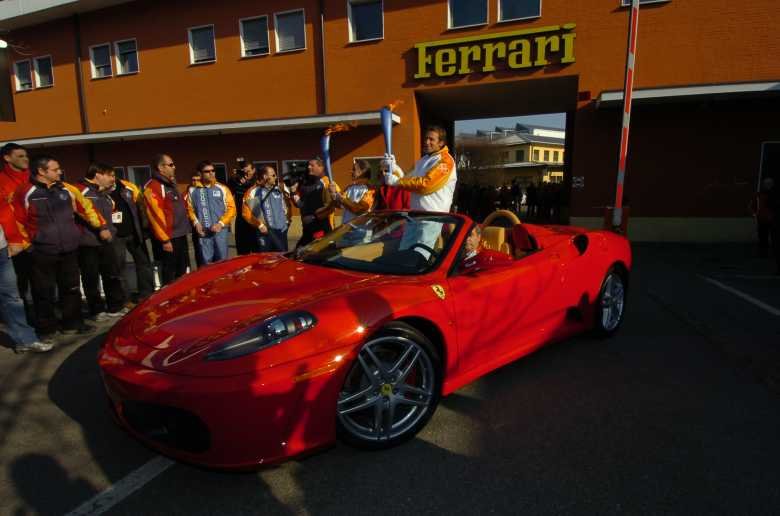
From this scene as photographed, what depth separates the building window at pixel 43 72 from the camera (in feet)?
52.4

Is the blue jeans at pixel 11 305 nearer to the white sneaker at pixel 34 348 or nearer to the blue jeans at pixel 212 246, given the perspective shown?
the white sneaker at pixel 34 348

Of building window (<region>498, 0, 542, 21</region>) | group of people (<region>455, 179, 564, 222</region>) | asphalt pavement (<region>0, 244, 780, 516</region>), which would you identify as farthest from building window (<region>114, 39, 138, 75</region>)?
asphalt pavement (<region>0, 244, 780, 516</region>)

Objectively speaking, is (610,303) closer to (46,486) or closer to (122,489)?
(122,489)

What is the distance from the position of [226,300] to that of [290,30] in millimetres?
12373

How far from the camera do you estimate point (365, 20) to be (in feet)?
40.0

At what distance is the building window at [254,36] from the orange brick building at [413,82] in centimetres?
5

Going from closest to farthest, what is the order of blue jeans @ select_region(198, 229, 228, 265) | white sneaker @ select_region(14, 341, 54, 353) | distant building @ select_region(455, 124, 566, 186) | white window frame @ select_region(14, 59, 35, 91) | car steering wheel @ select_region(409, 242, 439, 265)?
car steering wheel @ select_region(409, 242, 439, 265) < white sneaker @ select_region(14, 341, 54, 353) < blue jeans @ select_region(198, 229, 228, 265) < white window frame @ select_region(14, 59, 35, 91) < distant building @ select_region(455, 124, 566, 186)

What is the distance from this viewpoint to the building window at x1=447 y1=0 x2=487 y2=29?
→ 36.9ft

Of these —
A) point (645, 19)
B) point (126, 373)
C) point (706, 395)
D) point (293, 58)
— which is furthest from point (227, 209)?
point (645, 19)

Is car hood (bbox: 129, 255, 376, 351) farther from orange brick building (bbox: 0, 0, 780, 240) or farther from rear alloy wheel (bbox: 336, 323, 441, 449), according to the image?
orange brick building (bbox: 0, 0, 780, 240)

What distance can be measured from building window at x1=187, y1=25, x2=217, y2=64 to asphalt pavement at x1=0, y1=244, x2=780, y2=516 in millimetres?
12190

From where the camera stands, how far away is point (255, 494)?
2.04 meters

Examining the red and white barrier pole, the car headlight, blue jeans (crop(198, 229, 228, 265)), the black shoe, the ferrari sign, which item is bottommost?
the black shoe

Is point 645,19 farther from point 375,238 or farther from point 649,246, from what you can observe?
point 375,238
